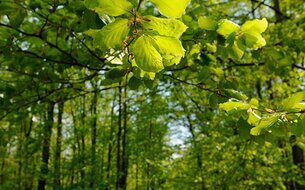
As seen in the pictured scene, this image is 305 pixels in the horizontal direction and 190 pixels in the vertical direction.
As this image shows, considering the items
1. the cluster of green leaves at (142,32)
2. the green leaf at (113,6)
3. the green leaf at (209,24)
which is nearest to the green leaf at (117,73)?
the green leaf at (209,24)

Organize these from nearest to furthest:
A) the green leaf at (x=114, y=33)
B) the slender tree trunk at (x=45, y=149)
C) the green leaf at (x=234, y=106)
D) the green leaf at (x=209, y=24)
Result: the green leaf at (x=114, y=33) < the green leaf at (x=234, y=106) < the green leaf at (x=209, y=24) < the slender tree trunk at (x=45, y=149)

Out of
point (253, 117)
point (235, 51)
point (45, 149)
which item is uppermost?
point (45, 149)

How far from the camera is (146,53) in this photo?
89 centimetres

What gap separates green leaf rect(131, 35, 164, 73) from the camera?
2.83 ft

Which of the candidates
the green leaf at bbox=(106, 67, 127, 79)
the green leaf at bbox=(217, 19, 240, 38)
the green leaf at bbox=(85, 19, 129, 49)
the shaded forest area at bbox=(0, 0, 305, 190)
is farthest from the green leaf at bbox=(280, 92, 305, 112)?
the green leaf at bbox=(106, 67, 127, 79)

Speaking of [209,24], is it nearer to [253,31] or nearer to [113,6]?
[253,31]

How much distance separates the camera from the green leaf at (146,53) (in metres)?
0.86

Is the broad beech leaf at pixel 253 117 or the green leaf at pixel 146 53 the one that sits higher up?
the green leaf at pixel 146 53

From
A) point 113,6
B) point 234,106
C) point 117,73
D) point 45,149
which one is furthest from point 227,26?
point 45,149

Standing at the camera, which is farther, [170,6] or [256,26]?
[256,26]

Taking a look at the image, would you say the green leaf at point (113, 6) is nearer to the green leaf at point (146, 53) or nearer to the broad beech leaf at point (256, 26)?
the green leaf at point (146, 53)

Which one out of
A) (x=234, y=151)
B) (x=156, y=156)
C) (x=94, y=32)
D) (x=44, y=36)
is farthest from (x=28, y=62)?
(x=156, y=156)

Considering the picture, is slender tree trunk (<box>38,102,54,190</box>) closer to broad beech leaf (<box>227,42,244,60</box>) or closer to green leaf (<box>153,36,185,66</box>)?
broad beech leaf (<box>227,42,244,60</box>)

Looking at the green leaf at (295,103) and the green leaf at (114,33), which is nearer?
the green leaf at (114,33)
